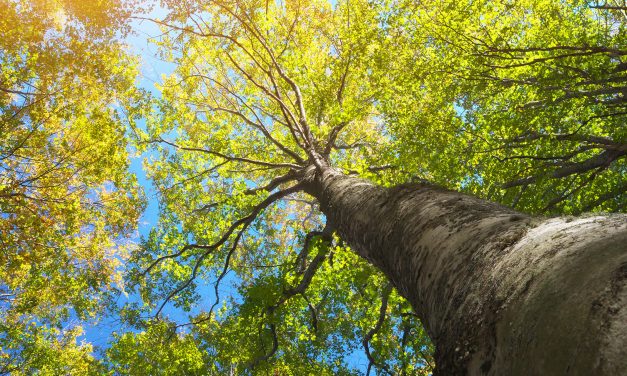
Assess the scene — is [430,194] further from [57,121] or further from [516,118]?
[57,121]

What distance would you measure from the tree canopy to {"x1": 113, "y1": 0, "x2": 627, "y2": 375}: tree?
66 millimetres

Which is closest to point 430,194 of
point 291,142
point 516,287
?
point 516,287

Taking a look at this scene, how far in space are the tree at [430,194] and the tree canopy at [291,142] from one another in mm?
66

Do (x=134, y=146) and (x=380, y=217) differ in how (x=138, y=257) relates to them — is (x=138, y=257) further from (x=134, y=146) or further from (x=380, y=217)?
(x=380, y=217)

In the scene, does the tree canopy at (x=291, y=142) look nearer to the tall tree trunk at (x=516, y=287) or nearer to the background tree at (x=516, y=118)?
the background tree at (x=516, y=118)

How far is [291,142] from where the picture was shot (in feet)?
31.5

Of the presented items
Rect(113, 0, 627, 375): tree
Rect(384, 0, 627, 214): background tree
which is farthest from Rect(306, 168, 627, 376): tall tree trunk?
Rect(384, 0, 627, 214): background tree

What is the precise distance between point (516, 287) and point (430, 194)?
5.41ft

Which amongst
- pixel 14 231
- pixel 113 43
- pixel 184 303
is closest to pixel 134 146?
pixel 113 43

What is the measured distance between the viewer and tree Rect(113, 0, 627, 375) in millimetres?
1096

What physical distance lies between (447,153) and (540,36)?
395cm

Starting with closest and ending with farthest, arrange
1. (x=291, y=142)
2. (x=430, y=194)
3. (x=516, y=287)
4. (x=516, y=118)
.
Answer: (x=516, y=287) → (x=430, y=194) → (x=516, y=118) → (x=291, y=142)

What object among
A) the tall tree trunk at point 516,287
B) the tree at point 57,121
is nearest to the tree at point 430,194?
the tall tree trunk at point 516,287

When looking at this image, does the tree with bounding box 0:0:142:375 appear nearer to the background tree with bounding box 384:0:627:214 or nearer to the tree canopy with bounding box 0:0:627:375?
the tree canopy with bounding box 0:0:627:375
